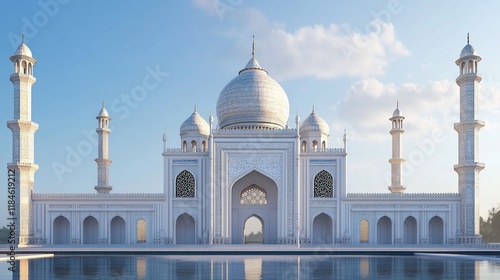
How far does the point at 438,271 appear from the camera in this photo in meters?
9.11

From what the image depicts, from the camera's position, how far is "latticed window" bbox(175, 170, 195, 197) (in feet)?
64.3

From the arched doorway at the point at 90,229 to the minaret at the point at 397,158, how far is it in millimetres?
14694

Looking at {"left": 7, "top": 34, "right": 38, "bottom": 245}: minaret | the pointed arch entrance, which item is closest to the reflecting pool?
{"left": 7, "top": 34, "right": 38, "bottom": 245}: minaret

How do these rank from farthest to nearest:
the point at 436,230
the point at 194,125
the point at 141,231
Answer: the point at 194,125 → the point at 436,230 → the point at 141,231

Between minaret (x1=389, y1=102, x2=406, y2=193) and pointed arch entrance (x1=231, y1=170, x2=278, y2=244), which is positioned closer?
pointed arch entrance (x1=231, y1=170, x2=278, y2=244)

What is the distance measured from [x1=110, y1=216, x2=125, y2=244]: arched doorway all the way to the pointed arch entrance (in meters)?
5.01

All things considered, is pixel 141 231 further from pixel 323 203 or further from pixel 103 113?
pixel 323 203

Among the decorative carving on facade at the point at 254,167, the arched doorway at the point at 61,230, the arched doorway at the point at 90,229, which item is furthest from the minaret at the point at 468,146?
the arched doorway at the point at 61,230

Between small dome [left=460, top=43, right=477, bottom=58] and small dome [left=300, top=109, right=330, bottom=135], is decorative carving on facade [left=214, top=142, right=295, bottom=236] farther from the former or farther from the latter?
small dome [left=460, top=43, right=477, bottom=58]

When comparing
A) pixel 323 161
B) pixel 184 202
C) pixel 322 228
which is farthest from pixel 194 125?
pixel 322 228

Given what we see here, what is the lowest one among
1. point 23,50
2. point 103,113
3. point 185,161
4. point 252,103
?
point 185,161

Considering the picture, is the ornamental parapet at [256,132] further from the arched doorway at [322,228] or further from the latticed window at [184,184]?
the arched doorway at [322,228]

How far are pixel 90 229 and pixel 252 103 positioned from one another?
31.3ft

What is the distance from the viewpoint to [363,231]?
2003 cm
